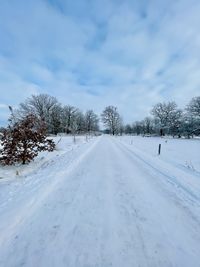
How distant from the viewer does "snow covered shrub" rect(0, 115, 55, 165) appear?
9.77 meters

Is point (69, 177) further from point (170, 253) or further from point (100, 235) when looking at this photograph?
point (170, 253)

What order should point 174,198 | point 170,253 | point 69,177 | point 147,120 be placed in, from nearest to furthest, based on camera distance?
point 170,253, point 174,198, point 69,177, point 147,120

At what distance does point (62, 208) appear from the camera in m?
4.36

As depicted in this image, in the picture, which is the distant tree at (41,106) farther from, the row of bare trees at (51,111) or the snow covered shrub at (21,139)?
the snow covered shrub at (21,139)

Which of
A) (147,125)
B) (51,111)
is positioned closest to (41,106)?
(51,111)

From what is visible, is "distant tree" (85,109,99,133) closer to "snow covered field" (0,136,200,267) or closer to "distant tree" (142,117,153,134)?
"distant tree" (142,117,153,134)

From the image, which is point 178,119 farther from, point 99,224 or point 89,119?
point 99,224

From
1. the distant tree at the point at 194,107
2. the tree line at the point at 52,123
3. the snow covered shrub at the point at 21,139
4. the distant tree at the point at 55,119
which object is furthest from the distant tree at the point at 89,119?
the snow covered shrub at the point at 21,139

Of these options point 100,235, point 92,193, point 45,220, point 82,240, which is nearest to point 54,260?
point 82,240

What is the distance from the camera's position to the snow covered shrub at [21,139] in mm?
9773

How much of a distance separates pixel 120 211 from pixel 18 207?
2354 mm

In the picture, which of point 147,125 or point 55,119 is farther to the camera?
point 147,125

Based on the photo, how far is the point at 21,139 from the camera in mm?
10086

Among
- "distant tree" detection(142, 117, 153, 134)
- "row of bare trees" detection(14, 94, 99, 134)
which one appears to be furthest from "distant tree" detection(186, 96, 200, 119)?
"distant tree" detection(142, 117, 153, 134)
